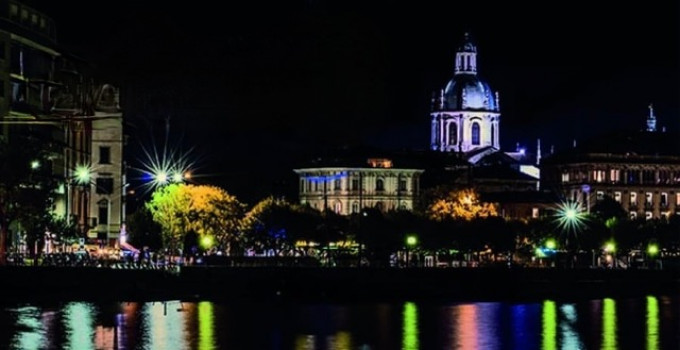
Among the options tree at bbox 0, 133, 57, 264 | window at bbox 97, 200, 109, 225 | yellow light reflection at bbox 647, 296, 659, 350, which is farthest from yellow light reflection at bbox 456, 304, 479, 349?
window at bbox 97, 200, 109, 225

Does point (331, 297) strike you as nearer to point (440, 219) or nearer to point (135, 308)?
point (135, 308)

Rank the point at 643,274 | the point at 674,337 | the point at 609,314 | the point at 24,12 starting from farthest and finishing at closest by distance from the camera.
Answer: the point at 643,274 < the point at 24,12 < the point at 609,314 < the point at 674,337

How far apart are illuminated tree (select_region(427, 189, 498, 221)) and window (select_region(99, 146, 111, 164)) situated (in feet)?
161

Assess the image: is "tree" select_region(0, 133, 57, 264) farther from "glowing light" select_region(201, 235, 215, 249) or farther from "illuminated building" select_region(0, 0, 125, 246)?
"glowing light" select_region(201, 235, 215, 249)

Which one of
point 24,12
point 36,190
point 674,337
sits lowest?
point 674,337

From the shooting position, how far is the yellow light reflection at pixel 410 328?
271 ft

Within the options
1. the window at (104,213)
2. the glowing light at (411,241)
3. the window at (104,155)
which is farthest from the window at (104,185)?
the glowing light at (411,241)

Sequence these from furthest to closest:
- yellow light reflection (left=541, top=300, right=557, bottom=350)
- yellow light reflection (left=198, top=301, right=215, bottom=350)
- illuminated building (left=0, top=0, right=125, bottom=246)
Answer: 1. illuminated building (left=0, top=0, right=125, bottom=246)
2. yellow light reflection (left=541, top=300, right=557, bottom=350)
3. yellow light reflection (left=198, top=301, right=215, bottom=350)

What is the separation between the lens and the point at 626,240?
517ft

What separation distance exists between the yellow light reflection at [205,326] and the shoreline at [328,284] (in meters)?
3.36

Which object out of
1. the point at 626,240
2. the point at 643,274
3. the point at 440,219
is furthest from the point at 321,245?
the point at 643,274

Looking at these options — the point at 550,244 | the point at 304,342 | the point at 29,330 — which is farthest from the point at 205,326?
the point at 550,244

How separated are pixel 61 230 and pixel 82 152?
574 inches

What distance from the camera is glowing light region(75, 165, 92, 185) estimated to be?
108500mm
